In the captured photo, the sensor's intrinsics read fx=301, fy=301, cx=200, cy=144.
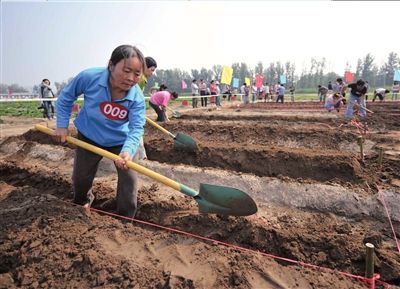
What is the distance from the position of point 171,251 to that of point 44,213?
1.53 meters

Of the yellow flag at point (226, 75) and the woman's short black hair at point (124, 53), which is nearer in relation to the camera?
the woman's short black hair at point (124, 53)

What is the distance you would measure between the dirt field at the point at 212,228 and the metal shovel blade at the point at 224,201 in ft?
1.06

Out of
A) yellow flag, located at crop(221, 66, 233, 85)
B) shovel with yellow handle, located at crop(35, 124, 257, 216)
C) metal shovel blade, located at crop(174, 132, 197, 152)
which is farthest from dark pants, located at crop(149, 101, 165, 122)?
yellow flag, located at crop(221, 66, 233, 85)

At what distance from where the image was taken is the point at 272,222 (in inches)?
149

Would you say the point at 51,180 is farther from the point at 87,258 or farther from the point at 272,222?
the point at 272,222

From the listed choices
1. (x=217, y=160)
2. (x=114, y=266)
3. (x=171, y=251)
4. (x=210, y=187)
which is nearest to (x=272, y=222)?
(x=210, y=187)

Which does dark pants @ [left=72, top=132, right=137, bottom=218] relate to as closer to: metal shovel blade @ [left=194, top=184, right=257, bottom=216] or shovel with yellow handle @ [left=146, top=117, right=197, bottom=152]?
metal shovel blade @ [left=194, top=184, right=257, bottom=216]

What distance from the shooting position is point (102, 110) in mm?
3139

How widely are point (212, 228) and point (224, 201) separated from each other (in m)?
0.52

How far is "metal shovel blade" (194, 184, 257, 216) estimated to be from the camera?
10.6 ft

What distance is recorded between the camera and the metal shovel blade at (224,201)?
10.6 ft

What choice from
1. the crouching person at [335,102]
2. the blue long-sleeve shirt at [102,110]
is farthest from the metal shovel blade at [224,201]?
the crouching person at [335,102]

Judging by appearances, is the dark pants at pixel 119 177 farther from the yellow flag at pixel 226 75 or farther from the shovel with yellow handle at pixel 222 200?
the yellow flag at pixel 226 75

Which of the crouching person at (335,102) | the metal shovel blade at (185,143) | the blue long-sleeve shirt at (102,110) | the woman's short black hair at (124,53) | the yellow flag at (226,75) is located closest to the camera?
the woman's short black hair at (124,53)
